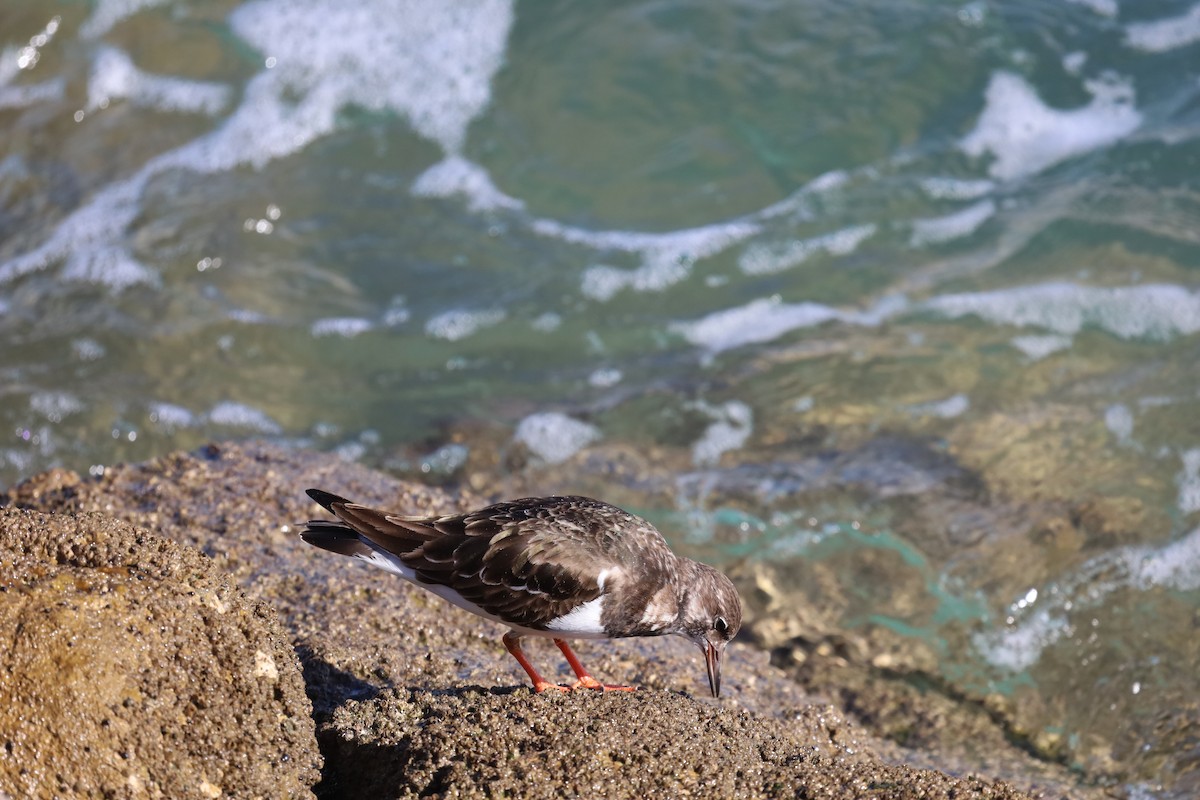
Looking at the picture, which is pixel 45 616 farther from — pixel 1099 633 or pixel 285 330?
pixel 285 330

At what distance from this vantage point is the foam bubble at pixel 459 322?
9.55 metres

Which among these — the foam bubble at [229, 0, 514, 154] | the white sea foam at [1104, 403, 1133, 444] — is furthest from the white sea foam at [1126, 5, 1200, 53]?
the foam bubble at [229, 0, 514, 154]

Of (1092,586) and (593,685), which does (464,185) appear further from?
(593,685)

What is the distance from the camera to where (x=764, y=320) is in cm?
948

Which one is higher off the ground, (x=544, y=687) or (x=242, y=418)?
(x=544, y=687)

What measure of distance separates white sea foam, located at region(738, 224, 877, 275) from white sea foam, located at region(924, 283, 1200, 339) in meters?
1.11

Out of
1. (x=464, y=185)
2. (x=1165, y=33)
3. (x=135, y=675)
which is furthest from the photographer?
(x=1165, y=33)

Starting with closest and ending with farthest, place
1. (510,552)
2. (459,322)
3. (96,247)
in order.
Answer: (510,552), (459,322), (96,247)

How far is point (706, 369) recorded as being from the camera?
895cm

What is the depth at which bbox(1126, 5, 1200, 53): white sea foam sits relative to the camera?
11320 millimetres

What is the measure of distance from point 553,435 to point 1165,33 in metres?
8.02

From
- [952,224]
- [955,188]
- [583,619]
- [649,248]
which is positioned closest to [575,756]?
[583,619]

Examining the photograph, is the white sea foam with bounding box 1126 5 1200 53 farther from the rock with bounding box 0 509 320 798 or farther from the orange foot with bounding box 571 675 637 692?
the rock with bounding box 0 509 320 798

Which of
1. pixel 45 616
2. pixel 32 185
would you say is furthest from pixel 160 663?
pixel 32 185
